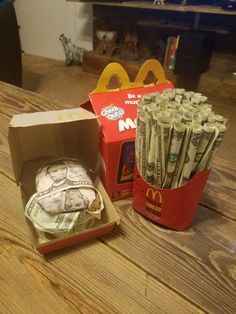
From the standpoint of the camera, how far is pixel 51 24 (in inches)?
127

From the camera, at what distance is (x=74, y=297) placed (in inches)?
16.9

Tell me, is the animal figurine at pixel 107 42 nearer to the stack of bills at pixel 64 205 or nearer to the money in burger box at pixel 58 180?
the money in burger box at pixel 58 180

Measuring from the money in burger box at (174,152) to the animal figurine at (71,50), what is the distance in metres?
2.74

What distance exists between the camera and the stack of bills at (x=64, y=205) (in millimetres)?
473

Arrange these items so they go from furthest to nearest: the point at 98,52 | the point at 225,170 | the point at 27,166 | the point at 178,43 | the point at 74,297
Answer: the point at 98,52 → the point at 178,43 → the point at 225,170 → the point at 27,166 → the point at 74,297

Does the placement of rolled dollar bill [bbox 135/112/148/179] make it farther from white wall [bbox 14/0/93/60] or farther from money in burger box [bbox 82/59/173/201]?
white wall [bbox 14/0/93/60]

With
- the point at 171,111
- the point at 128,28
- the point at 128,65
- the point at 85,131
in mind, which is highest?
the point at 171,111

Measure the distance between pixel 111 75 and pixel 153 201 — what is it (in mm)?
271

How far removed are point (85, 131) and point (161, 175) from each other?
203mm

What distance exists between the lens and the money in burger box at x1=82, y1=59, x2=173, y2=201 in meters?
0.54

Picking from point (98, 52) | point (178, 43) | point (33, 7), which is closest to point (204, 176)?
point (178, 43)

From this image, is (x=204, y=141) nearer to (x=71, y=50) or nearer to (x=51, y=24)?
(x=71, y=50)

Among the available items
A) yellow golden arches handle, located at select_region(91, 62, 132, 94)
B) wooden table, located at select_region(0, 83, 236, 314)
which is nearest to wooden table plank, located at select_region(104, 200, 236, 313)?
wooden table, located at select_region(0, 83, 236, 314)

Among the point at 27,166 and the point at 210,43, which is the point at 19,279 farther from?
the point at 210,43
